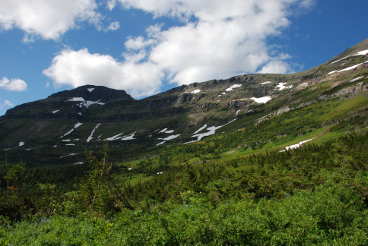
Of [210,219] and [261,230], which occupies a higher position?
[210,219]

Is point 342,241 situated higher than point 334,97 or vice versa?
point 334,97

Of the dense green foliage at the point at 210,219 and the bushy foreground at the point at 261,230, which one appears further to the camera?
Result: the dense green foliage at the point at 210,219

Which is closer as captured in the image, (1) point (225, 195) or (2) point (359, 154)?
(1) point (225, 195)

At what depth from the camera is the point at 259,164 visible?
101 metres

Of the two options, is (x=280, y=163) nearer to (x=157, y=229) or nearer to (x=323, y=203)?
(x=323, y=203)

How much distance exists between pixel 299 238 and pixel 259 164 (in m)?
85.5

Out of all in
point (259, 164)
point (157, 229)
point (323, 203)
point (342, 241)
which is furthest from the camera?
point (259, 164)

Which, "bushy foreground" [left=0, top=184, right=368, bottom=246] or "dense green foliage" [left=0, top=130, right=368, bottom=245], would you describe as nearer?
"bushy foreground" [left=0, top=184, right=368, bottom=246]

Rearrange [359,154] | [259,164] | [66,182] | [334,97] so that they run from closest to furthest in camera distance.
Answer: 1. [359,154]
2. [259,164]
3. [66,182]
4. [334,97]

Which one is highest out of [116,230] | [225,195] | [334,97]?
[334,97]

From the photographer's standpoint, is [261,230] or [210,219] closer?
[261,230]

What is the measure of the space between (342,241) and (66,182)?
169 meters

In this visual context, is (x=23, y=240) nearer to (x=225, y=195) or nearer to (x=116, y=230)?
(x=116, y=230)

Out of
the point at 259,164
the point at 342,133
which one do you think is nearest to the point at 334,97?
the point at 342,133
